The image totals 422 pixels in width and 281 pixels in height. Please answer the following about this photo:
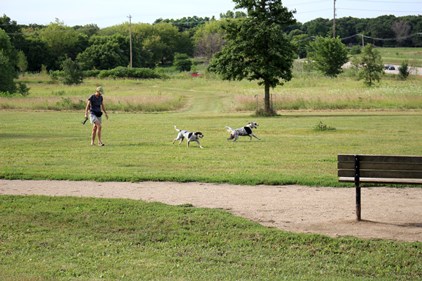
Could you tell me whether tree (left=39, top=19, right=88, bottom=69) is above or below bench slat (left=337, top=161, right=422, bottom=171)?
above

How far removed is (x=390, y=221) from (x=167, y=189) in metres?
4.64

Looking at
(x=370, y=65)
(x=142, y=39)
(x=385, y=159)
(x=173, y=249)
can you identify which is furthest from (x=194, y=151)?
(x=142, y=39)

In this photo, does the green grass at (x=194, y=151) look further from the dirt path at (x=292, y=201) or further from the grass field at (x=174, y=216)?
the dirt path at (x=292, y=201)

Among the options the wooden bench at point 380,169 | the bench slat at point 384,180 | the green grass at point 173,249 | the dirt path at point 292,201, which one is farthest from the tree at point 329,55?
the green grass at point 173,249

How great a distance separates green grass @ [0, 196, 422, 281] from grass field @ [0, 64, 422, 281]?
14 millimetres

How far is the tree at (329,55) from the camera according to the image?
82.8m

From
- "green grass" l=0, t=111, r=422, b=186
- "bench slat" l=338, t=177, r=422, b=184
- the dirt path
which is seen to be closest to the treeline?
→ "green grass" l=0, t=111, r=422, b=186

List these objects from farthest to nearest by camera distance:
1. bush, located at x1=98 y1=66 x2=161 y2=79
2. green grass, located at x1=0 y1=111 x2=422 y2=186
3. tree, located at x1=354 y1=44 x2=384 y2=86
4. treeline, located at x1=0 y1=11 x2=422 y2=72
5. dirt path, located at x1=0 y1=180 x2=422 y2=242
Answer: treeline, located at x1=0 y1=11 x2=422 y2=72 < bush, located at x1=98 y1=66 x2=161 y2=79 < tree, located at x1=354 y1=44 x2=384 y2=86 < green grass, located at x1=0 y1=111 x2=422 y2=186 < dirt path, located at x1=0 y1=180 x2=422 y2=242

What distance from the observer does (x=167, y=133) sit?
27406 millimetres

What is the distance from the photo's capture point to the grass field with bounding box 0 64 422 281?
8258 mm

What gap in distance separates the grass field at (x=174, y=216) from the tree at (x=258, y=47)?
7.97m

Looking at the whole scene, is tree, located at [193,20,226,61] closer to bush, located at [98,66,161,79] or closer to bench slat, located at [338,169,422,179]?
bush, located at [98,66,161,79]

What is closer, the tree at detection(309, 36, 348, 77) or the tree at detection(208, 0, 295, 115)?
the tree at detection(208, 0, 295, 115)

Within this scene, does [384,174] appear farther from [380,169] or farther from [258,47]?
[258,47]
